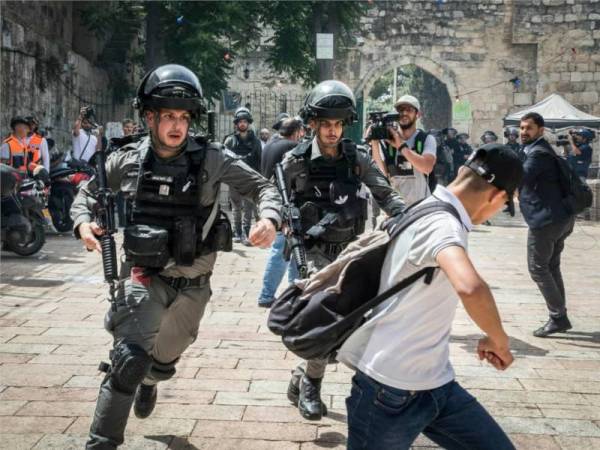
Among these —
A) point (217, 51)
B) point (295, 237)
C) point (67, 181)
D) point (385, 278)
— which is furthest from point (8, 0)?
point (385, 278)

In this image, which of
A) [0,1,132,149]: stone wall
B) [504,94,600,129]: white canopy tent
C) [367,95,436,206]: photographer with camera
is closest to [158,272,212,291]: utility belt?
[367,95,436,206]: photographer with camera

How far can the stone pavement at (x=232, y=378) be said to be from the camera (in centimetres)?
428

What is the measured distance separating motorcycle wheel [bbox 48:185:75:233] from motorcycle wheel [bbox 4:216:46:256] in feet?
6.74

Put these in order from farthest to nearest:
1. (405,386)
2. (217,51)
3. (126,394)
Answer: (217,51) → (126,394) → (405,386)

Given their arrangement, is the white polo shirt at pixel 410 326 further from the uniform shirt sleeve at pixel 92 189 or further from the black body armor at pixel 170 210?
the uniform shirt sleeve at pixel 92 189

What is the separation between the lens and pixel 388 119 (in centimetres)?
607

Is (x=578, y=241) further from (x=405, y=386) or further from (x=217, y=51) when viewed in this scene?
(x=405, y=386)

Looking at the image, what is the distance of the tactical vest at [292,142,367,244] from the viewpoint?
493cm

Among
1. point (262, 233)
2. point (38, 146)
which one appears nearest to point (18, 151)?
point (38, 146)

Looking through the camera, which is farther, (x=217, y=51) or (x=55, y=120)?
(x=217, y=51)

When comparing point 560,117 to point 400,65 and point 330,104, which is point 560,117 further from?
point 330,104

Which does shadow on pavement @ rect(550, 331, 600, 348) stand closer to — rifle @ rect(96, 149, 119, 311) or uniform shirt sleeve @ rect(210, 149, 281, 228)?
uniform shirt sleeve @ rect(210, 149, 281, 228)

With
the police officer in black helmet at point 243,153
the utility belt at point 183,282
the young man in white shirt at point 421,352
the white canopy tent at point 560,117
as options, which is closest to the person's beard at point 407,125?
the utility belt at point 183,282

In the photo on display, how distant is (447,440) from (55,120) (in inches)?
613
